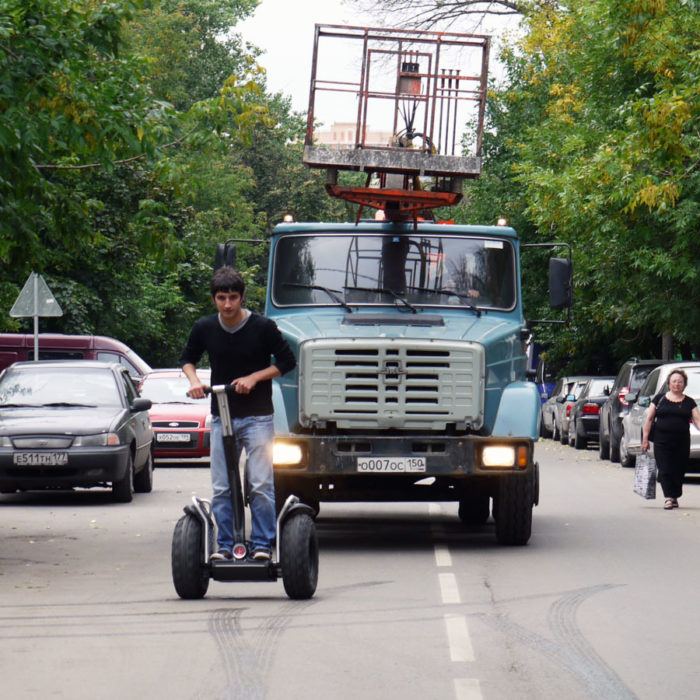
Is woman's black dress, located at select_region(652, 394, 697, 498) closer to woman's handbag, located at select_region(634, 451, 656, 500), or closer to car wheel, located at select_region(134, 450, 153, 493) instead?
woman's handbag, located at select_region(634, 451, 656, 500)

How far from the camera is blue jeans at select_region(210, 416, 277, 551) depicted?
981 cm

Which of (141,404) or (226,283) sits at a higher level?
(226,283)

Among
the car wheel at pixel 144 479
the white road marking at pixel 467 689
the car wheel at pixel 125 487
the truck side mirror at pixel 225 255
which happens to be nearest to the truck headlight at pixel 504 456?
the truck side mirror at pixel 225 255

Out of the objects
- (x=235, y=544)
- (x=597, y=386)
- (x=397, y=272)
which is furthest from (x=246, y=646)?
(x=597, y=386)

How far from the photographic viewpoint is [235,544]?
9.66m

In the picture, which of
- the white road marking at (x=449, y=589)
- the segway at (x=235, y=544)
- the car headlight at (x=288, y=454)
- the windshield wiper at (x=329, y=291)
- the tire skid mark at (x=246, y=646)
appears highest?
the windshield wiper at (x=329, y=291)

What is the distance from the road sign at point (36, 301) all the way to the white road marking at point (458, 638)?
51.4 ft

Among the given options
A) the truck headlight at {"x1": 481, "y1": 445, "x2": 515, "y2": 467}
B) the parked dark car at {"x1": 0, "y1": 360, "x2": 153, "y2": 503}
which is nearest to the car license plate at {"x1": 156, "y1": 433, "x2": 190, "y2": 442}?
the parked dark car at {"x1": 0, "y1": 360, "x2": 153, "y2": 503}

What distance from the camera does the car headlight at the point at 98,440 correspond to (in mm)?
17750

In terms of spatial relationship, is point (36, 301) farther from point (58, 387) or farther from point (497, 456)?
point (497, 456)

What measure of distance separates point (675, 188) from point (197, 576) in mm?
16332

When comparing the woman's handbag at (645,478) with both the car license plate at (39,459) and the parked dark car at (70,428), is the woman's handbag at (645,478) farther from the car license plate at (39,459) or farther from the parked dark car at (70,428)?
the car license plate at (39,459)

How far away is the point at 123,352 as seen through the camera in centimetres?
3581

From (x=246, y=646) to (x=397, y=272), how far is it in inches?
252
